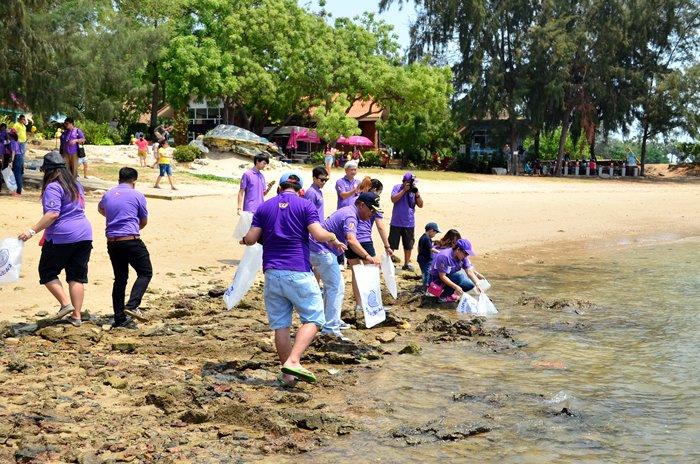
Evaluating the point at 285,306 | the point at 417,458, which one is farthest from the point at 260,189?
the point at 417,458

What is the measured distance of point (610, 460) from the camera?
5508mm

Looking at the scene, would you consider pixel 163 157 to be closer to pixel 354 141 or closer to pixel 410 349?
pixel 410 349

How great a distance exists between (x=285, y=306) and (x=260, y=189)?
5156mm

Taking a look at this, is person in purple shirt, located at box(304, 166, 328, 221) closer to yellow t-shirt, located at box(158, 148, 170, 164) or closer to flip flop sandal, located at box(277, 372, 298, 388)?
flip flop sandal, located at box(277, 372, 298, 388)

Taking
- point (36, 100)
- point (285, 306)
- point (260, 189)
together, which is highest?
point (36, 100)

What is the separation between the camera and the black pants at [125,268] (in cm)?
832

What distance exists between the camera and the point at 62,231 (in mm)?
8023

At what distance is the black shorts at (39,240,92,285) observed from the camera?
8.07 m

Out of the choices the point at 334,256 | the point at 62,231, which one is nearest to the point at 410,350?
the point at 334,256

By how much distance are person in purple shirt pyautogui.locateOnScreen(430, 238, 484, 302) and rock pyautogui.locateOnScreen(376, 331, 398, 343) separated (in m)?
1.65

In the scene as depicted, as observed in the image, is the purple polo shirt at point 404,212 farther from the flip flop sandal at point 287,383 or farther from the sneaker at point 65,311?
the flip flop sandal at point 287,383

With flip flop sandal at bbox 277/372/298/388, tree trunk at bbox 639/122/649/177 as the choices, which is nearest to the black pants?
flip flop sandal at bbox 277/372/298/388

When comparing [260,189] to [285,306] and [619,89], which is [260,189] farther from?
[619,89]

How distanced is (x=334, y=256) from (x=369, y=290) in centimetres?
52
